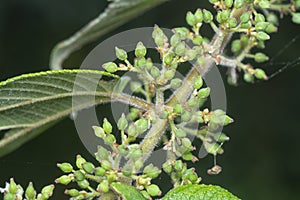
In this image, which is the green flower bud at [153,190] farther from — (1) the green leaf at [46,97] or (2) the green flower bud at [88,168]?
(1) the green leaf at [46,97]

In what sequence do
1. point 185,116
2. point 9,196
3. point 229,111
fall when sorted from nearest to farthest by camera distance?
point 9,196
point 185,116
point 229,111

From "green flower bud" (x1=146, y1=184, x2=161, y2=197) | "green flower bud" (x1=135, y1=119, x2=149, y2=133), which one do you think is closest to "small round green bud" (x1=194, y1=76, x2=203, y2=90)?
"green flower bud" (x1=135, y1=119, x2=149, y2=133)

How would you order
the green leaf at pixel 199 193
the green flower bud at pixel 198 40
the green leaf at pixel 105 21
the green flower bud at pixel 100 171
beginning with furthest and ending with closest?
the green leaf at pixel 105 21
the green flower bud at pixel 198 40
the green flower bud at pixel 100 171
the green leaf at pixel 199 193

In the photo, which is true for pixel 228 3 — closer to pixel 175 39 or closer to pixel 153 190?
pixel 175 39

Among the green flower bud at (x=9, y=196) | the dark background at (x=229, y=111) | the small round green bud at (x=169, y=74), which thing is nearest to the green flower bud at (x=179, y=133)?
the small round green bud at (x=169, y=74)

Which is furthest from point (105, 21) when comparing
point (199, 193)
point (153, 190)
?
point (199, 193)

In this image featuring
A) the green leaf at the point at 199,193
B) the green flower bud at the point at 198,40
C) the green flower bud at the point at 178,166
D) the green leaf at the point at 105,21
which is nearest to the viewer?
the green leaf at the point at 199,193
